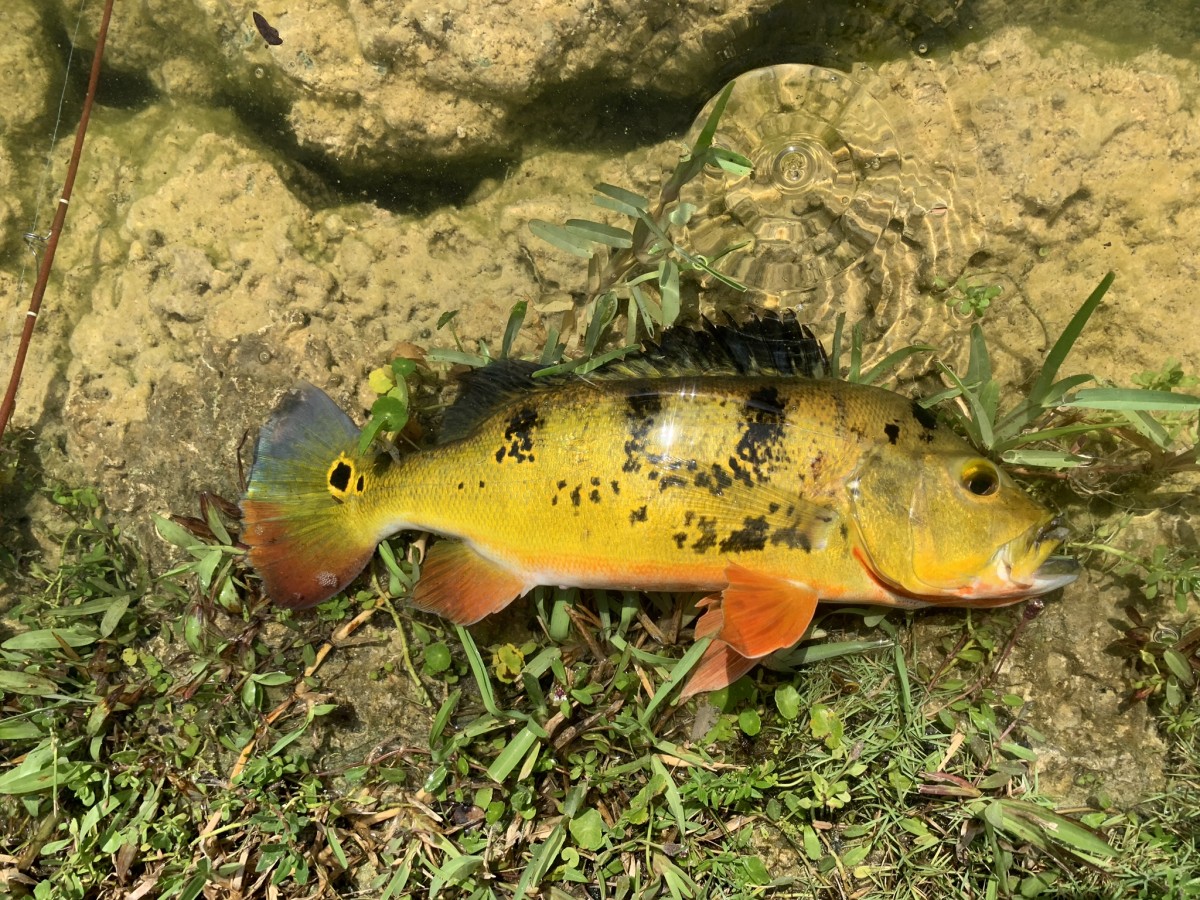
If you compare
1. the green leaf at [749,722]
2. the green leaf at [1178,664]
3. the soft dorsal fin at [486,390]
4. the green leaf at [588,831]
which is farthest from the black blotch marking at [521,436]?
the green leaf at [1178,664]

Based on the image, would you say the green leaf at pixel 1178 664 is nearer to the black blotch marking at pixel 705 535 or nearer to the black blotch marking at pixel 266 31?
the black blotch marking at pixel 705 535

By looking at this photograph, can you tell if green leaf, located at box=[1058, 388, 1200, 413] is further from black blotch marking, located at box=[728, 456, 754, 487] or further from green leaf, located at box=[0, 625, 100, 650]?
green leaf, located at box=[0, 625, 100, 650]

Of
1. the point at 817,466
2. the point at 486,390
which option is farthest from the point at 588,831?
the point at 486,390

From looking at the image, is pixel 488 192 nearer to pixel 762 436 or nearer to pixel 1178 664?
pixel 762 436

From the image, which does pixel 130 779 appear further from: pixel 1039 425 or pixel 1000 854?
pixel 1039 425

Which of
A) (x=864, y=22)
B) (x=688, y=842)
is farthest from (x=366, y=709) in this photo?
(x=864, y=22)

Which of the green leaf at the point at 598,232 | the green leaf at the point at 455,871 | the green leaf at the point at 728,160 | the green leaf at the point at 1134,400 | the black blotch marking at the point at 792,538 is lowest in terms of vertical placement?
the green leaf at the point at 455,871
